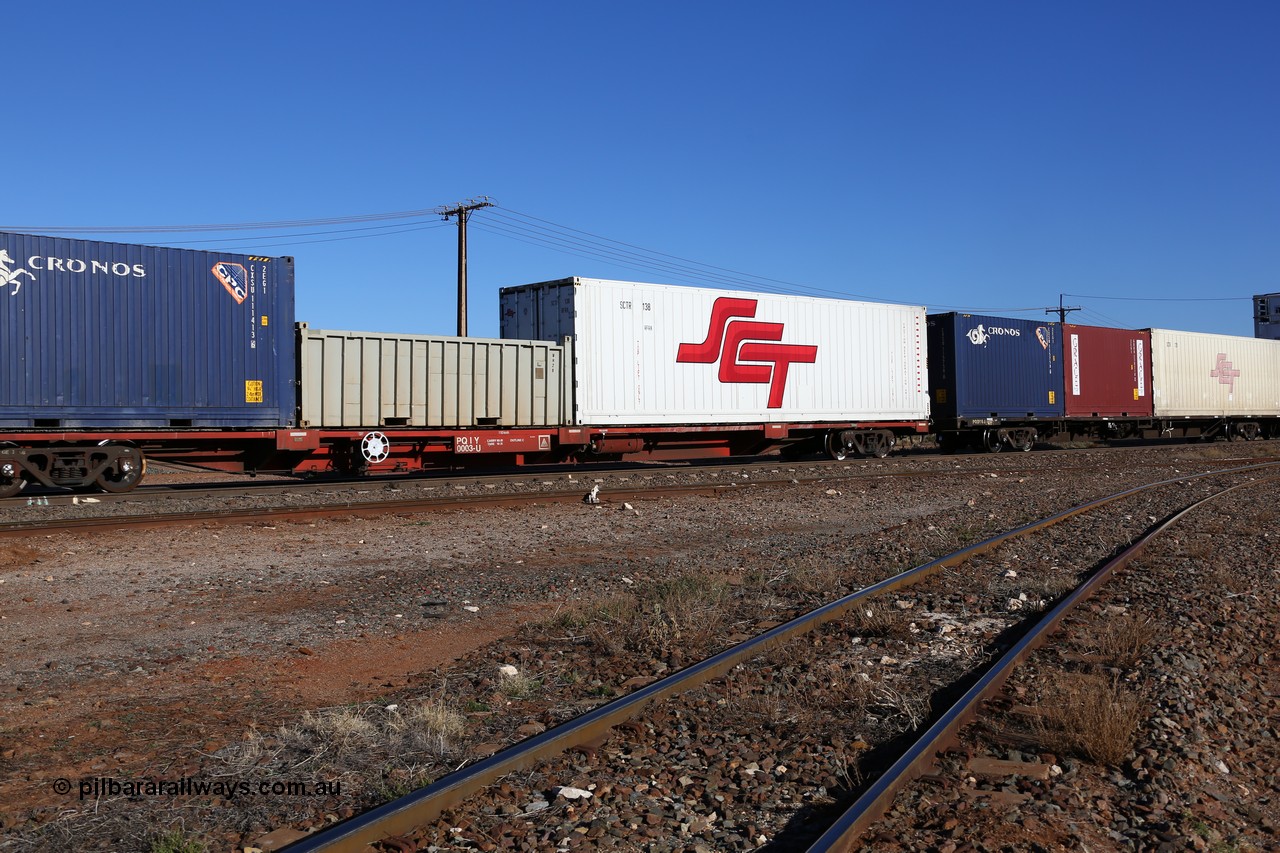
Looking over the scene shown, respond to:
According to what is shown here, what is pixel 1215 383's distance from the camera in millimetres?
35781

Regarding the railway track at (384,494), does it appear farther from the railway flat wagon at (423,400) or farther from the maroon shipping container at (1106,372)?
the maroon shipping container at (1106,372)

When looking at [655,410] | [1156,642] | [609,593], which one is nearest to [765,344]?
[655,410]

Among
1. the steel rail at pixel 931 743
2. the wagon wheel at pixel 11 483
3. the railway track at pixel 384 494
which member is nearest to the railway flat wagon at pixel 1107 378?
the railway track at pixel 384 494

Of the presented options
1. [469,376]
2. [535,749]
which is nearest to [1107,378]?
[469,376]

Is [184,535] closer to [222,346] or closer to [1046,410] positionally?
[222,346]

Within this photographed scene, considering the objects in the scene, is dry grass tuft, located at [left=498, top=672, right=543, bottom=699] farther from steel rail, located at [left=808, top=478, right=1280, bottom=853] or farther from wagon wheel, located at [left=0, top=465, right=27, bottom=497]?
wagon wheel, located at [left=0, top=465, right=27, bottom=497]

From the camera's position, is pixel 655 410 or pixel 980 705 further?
pixel 655 410

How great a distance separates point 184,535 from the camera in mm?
11383

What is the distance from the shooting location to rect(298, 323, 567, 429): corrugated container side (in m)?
16.8

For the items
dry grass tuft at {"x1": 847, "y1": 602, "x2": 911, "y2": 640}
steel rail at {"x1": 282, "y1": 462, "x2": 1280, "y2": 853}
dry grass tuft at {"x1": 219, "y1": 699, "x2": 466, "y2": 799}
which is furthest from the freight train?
dry grass tuft at {"x1": 219, "y1": 699, "x2": 466, "y2": 799}

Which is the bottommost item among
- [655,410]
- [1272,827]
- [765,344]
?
[1272,827]

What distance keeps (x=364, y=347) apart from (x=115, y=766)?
44.8ft

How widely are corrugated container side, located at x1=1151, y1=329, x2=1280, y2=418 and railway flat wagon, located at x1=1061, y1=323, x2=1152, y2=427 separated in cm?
78

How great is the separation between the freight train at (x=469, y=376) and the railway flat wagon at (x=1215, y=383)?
587cm
